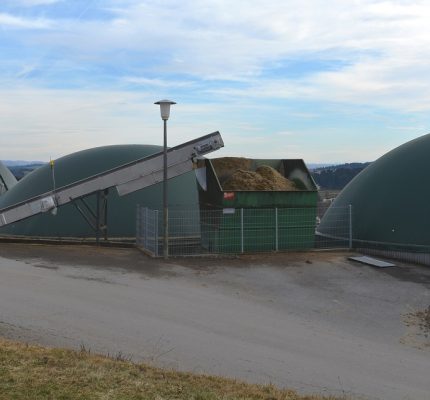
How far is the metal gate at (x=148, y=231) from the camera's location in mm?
14298

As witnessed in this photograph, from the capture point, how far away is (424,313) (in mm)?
10000

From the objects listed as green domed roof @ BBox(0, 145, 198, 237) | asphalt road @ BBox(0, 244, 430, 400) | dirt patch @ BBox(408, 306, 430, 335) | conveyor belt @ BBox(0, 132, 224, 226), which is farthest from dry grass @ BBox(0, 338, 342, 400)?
green domed roof @ BBox(0, 145, 198, 237)

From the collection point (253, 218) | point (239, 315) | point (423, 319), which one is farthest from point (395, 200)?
point (239, 315)

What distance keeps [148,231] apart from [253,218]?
10.4 feet

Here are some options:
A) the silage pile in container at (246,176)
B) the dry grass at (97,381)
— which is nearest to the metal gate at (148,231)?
the silage pile in container at (246,176)

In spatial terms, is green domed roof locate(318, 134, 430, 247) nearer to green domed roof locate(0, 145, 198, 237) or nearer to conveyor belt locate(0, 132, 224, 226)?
conveyor belt locate(0, 132, 224, 226)

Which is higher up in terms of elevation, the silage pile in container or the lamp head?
the lamp head

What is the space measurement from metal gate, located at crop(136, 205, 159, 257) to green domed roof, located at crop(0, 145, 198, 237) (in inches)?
89.6

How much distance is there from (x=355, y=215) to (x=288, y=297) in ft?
25.8

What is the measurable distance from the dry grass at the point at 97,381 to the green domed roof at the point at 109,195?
40.4 feet

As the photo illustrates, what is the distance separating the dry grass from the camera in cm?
480

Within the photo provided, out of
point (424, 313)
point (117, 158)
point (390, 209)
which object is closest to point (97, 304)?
point (424, 313)

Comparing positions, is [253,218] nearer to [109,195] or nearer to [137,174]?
[137,174]

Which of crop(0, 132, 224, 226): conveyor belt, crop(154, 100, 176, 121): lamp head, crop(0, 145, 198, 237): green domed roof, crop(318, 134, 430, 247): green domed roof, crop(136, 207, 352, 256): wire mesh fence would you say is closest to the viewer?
crop(154, 100, 176, 121): lamp head
